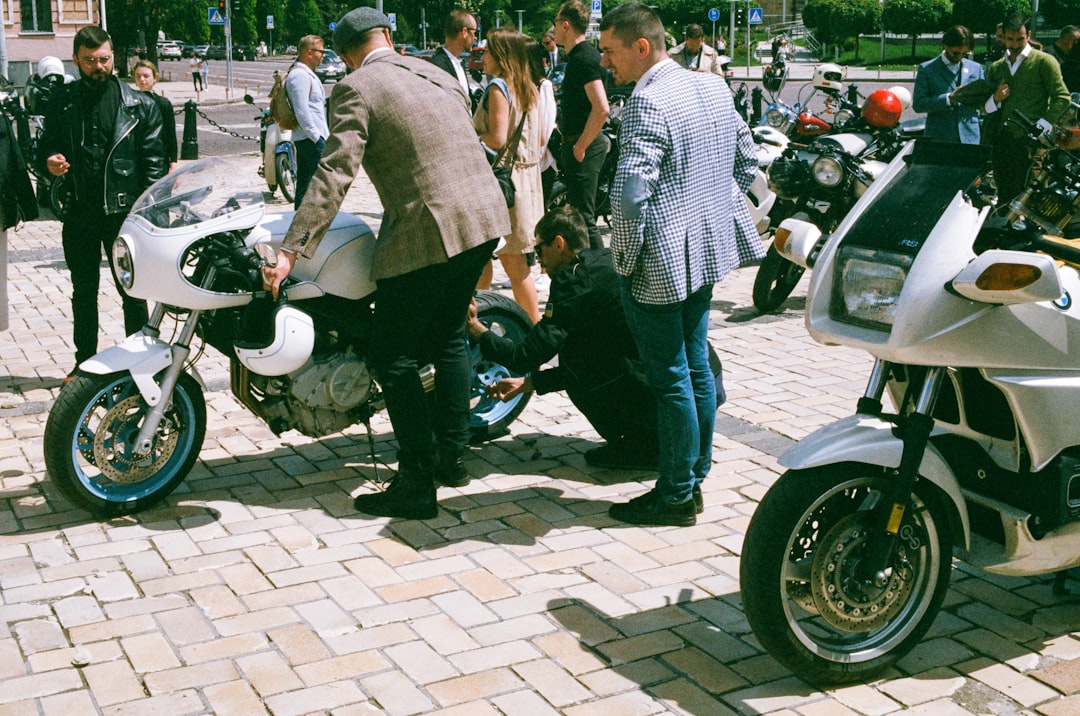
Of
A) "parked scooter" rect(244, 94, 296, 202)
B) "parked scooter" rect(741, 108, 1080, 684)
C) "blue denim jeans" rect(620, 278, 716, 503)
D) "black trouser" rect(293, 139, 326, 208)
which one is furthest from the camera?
"parked scooter" rect(244, 94, 296, 202)

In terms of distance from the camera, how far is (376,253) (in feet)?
16.3

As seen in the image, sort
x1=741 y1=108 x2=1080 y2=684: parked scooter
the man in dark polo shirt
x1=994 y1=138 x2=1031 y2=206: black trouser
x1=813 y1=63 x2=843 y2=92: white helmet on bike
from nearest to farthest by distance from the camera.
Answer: x1=741 y1=108 x2=1080 y2=684: parked scooter, x1=994 y1=138 x2=1031 y2=206: black trouser, the man in dark polo shirt, x1=813 y1=63 x2=843 y2=92: white helmet on bike

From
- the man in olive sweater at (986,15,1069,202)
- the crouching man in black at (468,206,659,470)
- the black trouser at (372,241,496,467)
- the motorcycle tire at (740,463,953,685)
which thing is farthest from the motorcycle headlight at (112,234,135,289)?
the man in olive sweater at (986,15,1069,202)

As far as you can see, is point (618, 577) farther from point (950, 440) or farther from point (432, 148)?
point (432, 148)

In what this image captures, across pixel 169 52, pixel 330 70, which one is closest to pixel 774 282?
pixel 330 70

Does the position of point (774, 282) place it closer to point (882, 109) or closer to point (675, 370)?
point (882, 109)

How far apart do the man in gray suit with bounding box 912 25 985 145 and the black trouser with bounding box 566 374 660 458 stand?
608 centimetres

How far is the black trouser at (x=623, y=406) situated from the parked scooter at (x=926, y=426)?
1711mm

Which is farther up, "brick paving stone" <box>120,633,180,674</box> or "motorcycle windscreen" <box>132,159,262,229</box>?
"motorcycle windscreen" <box>132,159,262,229</box>

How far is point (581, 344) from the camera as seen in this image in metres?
5.48

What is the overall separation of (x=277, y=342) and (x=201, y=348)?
21.3 inches

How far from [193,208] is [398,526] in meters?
1.45

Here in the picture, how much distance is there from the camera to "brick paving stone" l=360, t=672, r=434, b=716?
3635mm

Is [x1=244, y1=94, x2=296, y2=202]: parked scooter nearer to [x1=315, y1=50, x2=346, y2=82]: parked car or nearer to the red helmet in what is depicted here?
the red helmet
